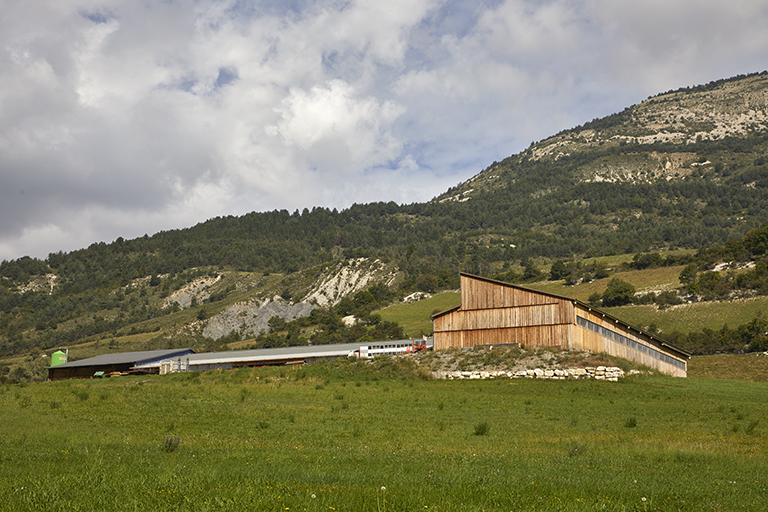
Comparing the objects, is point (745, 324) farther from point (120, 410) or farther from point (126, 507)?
point (126, 507)

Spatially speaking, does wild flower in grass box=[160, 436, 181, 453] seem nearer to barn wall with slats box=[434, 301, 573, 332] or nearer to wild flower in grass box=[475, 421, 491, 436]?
wild flower in grass box=[475, 421, 491, 436]

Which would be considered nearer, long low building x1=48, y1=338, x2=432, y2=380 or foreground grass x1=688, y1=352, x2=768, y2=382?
foreground grass x1=688, y1=352, x2=768, y2=382

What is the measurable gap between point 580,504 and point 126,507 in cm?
634

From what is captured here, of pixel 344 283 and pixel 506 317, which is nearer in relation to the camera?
pixel 506 317

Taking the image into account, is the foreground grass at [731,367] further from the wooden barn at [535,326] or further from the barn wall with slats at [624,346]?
the wooden barn at [535,326]

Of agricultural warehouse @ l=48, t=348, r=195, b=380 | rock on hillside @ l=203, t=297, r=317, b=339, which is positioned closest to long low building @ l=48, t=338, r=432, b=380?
agricultural warehouse @ l=48, t=348, r=195, b=380

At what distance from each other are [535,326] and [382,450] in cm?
3937

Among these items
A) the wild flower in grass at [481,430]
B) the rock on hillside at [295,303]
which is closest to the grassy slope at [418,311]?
the rock on hillside at [295,303]

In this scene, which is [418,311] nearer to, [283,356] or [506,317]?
[283,356]

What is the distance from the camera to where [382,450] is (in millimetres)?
14703

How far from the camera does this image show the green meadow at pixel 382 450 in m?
8.20

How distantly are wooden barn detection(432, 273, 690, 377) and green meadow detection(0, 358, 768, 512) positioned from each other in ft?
53.7

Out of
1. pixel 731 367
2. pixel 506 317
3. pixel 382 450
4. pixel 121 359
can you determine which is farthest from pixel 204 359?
pixel 382 450

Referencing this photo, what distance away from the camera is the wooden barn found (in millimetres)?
49781
